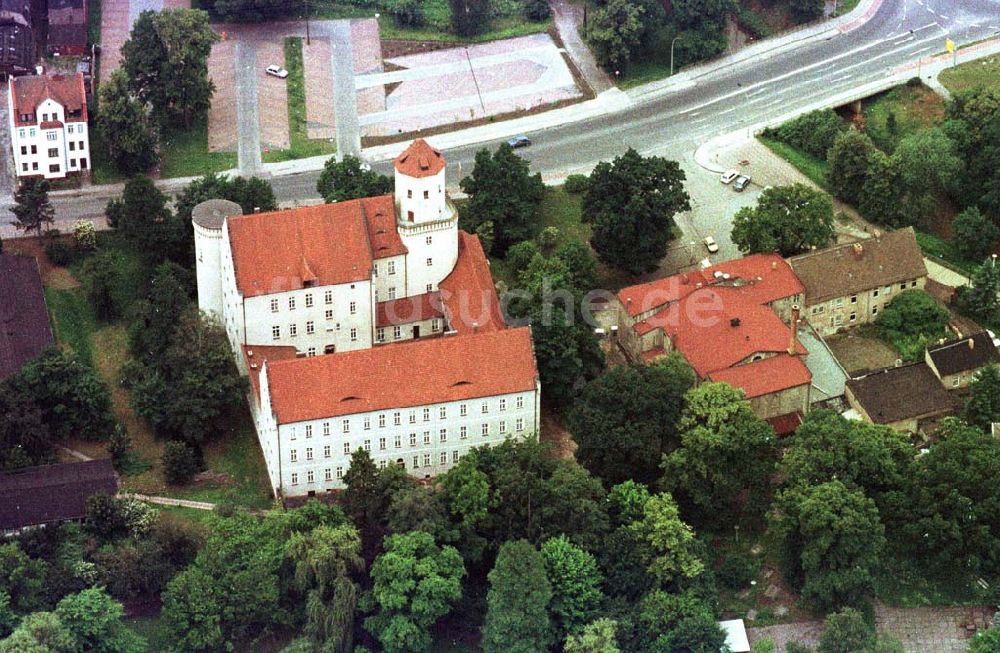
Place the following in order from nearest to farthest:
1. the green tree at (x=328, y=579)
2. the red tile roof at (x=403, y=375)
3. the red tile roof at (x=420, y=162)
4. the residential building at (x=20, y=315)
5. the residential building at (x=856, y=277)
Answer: the green tree at (x=328, y=579), the red tile roof at (x=403, y=375), the red tile roof at (x=420, y=162), the residential building at (x=20, y=315), the residential building at (x=856, y=277)

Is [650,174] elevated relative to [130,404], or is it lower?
elevated

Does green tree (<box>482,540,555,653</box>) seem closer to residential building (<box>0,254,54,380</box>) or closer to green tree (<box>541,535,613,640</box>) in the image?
green tree (<box>541,535,613,640</box>)

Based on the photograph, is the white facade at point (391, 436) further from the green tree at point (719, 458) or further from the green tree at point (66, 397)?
the green tree at point (66, 397)

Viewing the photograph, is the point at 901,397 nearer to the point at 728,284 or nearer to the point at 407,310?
the point at 728,284

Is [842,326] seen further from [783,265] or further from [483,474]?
[483,474]

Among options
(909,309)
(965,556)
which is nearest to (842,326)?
(909,309)

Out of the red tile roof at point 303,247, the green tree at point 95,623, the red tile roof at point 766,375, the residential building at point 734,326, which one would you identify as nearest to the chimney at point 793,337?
the residential building at point 734,326
